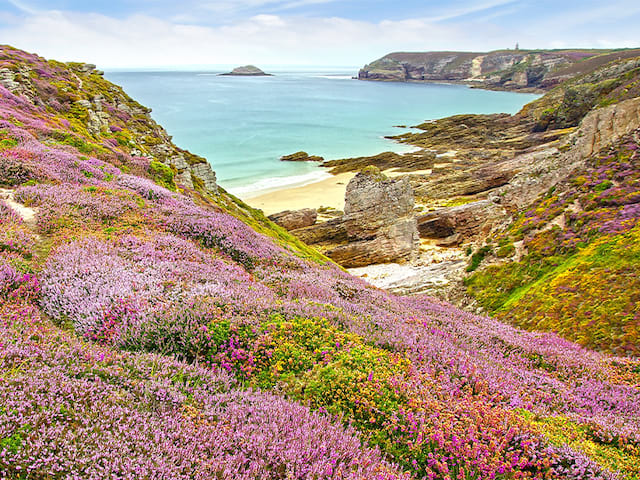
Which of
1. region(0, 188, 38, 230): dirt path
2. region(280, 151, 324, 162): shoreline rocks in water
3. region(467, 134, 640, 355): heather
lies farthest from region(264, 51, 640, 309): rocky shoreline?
region(0, 188, 38, 230): dirt path

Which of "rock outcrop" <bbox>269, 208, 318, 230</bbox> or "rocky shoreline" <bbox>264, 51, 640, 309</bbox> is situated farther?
"rock outcrop" <bbox>269, 208, 318, 230</bbox>

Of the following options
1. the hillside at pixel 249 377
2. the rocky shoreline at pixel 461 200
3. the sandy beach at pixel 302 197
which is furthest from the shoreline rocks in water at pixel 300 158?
the hillside at pixel 249 377

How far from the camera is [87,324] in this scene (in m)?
5.65

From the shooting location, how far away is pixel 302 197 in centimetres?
5291

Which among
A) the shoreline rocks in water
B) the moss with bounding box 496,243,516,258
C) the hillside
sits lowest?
the moss with bounding box 496,243,516,258

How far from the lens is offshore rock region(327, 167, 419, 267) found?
2922 cm

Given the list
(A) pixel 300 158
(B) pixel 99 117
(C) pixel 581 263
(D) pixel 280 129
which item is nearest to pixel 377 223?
(C) pixel 581 263

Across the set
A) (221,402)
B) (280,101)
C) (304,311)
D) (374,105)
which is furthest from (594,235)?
(280,101)

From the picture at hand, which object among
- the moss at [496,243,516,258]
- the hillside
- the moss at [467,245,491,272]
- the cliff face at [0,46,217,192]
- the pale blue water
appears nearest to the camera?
the hillside

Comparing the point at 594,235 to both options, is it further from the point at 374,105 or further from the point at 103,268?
the point at 374,105

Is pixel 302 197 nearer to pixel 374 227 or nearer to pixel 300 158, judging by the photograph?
pixel 374 227

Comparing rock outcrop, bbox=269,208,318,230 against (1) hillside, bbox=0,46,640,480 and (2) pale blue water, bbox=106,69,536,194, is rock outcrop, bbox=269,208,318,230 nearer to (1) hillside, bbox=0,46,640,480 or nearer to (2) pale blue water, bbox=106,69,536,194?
(2) pale blue water, bbox=106,69,536,194

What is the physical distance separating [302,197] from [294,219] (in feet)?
59.4

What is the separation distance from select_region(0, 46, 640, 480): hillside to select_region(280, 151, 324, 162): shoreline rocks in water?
7194 cm
